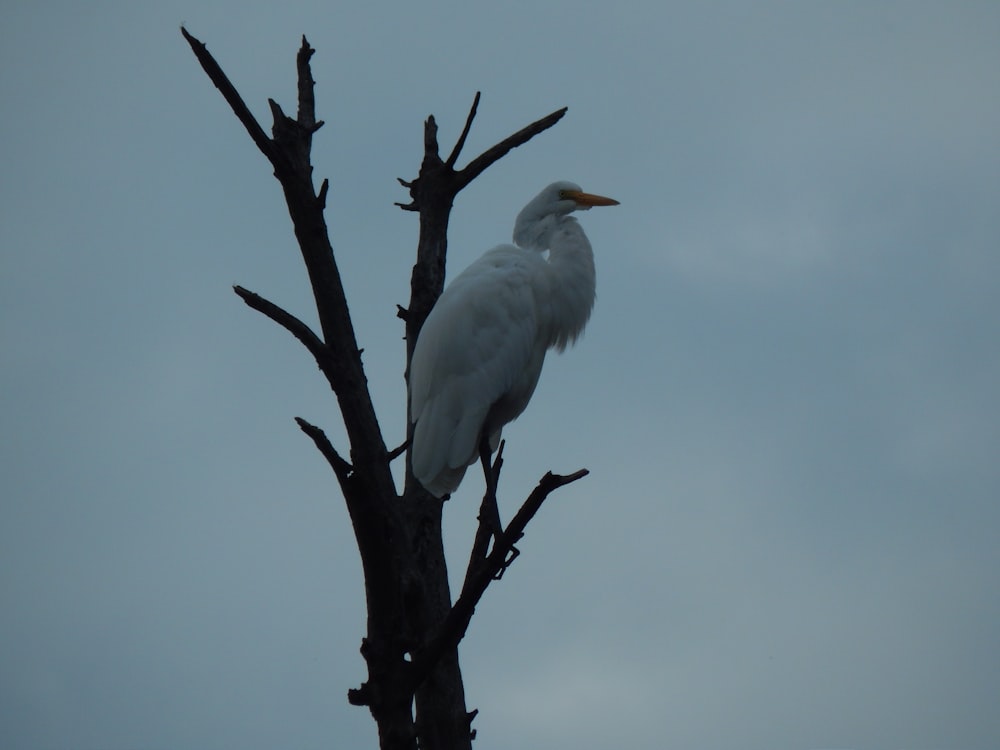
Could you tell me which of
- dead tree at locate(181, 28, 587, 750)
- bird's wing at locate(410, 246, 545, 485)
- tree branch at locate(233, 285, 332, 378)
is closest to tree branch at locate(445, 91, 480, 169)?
dead tree at locate(181, 28, 587, 750)

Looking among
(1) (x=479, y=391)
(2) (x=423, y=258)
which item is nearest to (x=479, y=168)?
(2) (x=423, y=258)

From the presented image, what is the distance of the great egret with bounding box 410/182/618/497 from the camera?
6.09 m

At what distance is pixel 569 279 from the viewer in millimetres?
7031

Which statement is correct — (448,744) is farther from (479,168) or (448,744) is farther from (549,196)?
(549,196)

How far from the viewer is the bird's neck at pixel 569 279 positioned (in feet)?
23.1

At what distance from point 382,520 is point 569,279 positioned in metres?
3.59

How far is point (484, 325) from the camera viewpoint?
6.40 m

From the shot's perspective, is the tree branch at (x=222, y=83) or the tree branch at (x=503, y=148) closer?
the tree branch at (x=222, y=83)

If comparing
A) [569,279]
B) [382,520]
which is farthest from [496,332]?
[382,520]

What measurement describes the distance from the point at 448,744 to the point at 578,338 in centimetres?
344

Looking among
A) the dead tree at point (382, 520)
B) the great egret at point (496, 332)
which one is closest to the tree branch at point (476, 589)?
the dead tree at point (382, 520)

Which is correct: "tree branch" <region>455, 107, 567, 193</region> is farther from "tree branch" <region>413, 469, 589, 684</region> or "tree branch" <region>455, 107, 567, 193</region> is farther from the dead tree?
"tree branch" <region>413, 469, 589, 684</region>

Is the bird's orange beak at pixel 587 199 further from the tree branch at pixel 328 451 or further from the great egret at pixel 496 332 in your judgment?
the tree branch at pixel 328 451

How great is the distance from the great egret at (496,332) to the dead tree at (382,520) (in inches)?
16.4
